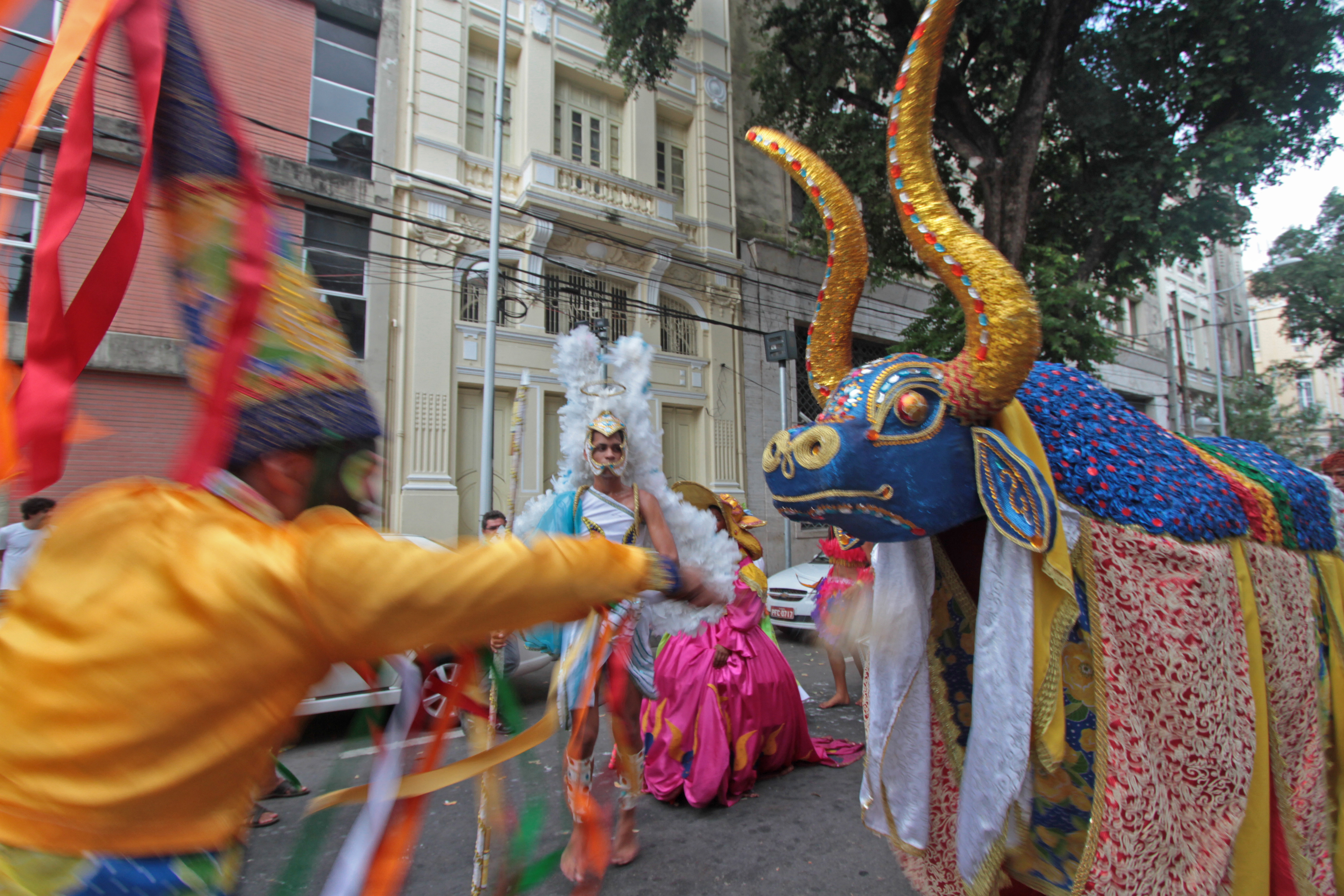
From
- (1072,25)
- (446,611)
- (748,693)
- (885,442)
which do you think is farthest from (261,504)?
(1072,25)

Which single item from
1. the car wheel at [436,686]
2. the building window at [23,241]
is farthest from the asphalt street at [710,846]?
the building window at [23,241]

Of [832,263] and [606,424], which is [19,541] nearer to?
[606,424]

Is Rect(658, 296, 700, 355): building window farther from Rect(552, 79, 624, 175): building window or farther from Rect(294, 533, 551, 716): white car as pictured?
Rect(294, 533, 551, 716): white car

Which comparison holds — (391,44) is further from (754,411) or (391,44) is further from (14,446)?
(14,446)

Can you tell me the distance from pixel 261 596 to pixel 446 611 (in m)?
0.22

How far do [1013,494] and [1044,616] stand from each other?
1.08ft

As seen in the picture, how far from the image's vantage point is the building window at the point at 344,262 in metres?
10.4

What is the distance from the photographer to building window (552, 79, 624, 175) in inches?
512

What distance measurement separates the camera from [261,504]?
1.12 meters

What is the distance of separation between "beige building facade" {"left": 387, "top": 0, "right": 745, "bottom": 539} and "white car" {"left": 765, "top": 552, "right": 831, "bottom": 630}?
4.03 meters

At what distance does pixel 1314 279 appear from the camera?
16.2 metres

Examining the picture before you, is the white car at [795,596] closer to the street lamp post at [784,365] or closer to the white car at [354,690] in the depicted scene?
the street lamp post at [784,365]

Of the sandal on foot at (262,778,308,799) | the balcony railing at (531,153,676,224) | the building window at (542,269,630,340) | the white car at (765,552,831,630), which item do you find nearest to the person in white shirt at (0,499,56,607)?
the sandal on foot at (262,778,308,799)

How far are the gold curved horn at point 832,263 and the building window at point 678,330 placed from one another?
11101 millimetres
